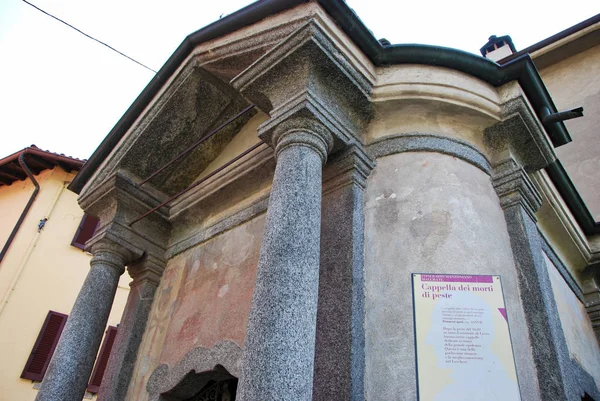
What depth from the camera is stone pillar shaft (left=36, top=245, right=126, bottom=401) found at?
431cm

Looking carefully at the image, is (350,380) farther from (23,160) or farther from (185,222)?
(23,160)

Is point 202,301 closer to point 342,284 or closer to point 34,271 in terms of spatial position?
point 342,284

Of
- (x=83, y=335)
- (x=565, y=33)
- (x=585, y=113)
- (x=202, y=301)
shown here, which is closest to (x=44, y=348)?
(x=83, y=335)

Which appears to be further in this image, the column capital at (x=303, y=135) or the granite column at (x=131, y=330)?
the granite column at (x=131, y=330)

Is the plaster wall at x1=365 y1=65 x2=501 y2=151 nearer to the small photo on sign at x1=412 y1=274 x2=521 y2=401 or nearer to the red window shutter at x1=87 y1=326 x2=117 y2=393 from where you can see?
the small photo on sign at x1=412 y1=274 x2=521 y2=401

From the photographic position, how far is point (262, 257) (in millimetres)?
2771

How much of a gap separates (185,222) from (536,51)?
23.5 feet

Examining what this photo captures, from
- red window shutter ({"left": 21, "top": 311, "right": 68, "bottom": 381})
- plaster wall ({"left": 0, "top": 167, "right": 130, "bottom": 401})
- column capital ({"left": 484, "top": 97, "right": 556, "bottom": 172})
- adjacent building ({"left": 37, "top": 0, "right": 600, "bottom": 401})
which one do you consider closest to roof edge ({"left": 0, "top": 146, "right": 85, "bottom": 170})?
plaster wall ({"left": 0, "top": 167, "right": 130, "bottom": 401})

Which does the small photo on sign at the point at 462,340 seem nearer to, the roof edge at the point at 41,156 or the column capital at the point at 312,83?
the column capital at the point at 312,83

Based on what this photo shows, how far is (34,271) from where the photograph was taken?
34.2ft

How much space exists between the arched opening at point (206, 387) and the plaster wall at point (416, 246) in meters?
1.60

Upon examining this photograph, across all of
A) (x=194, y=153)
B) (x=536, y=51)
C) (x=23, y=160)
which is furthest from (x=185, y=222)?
(x=23, y=160)

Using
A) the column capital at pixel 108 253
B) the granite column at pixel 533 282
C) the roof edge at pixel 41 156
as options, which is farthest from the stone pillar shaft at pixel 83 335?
the roof edge at pixel 41 156

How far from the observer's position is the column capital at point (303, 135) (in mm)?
3318
